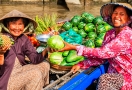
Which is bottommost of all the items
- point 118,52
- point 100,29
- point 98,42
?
point 98,42

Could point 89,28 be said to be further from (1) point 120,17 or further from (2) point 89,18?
(1) point 120,17

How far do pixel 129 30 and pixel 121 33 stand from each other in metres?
0.10

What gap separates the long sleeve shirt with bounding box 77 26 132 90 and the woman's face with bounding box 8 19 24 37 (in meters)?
0.77

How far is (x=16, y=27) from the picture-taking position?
3150 millimetres

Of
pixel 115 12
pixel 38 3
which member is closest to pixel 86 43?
pixel 115 12

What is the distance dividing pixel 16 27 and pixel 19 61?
17.2 inches

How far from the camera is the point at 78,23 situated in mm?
5500

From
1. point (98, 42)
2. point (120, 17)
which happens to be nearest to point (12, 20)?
point (120, 17)

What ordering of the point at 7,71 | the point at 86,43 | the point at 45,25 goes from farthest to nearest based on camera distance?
the point at 45,25 → the point at 86,43 → the point at 7,71

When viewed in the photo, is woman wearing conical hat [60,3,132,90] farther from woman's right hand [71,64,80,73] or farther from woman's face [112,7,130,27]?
woman's right hand [71,64,80,73]

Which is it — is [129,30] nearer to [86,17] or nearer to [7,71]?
[7,71]

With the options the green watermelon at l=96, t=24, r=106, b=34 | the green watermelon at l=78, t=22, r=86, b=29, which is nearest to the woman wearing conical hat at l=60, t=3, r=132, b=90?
the green watermelon at l=96, t=24, r=106, b=34

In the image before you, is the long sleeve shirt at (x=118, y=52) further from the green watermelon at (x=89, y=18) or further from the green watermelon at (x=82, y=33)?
the green watermelon at (x=89, y=18)

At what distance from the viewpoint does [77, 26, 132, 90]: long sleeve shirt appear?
9.27ft
